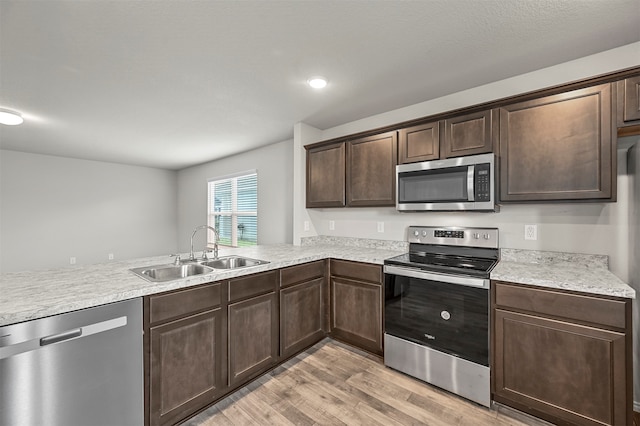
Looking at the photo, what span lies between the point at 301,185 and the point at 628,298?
2.88m

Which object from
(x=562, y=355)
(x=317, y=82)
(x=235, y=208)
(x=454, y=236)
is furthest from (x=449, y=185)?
(x=235, y=208)

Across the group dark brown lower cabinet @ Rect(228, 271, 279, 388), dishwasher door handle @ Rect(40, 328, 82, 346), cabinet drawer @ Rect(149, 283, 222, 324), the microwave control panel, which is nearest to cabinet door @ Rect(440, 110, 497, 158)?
the microwave control panel

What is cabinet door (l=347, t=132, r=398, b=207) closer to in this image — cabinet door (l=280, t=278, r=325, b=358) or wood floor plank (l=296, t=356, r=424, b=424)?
cabinet door (l=280, t=278, r=325, b=358)

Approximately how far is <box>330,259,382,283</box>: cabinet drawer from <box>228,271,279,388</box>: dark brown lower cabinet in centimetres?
69

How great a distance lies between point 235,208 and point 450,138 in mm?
3992

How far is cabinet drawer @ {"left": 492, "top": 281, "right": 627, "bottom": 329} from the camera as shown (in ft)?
4.80

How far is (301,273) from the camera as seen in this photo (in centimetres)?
251

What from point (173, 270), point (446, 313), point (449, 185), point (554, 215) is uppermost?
point (449, 185)

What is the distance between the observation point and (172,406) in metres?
1.63

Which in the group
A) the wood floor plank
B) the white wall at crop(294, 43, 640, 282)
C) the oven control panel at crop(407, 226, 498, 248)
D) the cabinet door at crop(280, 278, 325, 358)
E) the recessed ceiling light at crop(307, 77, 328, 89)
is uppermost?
the recessed ceiling light at crop(307, 77, 328, 89)

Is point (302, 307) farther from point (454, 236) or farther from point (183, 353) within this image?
point (454, 236)

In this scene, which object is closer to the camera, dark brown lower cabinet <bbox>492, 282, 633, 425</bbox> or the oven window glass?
dark brown lower cabinet <bbox>492, 282, 633, 425</bbox>

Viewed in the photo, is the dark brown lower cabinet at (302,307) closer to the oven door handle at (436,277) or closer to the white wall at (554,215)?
the oven door handle at (436,277)

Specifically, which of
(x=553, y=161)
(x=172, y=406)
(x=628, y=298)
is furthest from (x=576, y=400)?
(x=172, y=406)
